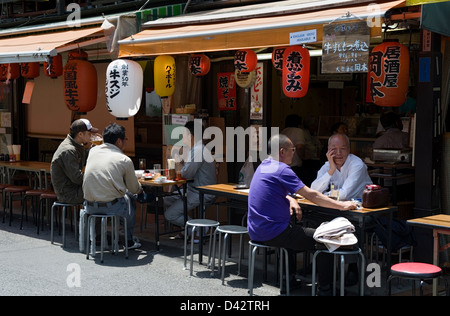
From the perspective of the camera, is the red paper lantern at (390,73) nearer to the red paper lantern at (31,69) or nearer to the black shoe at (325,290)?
the black shoe at (325,290)

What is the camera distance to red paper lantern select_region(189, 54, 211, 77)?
34.4ft

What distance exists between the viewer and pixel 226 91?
11.5 meters

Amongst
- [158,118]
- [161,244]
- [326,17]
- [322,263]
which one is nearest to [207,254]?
[161,244]

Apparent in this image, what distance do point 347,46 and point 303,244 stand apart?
8.05 feet

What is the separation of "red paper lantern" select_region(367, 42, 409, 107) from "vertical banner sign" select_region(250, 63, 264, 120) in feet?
8.90

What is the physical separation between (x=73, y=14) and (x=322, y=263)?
383 inches

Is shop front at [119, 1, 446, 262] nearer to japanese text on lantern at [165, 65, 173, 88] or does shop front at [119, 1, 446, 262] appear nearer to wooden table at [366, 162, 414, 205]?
wooden table at [366, 162, 414, 205]

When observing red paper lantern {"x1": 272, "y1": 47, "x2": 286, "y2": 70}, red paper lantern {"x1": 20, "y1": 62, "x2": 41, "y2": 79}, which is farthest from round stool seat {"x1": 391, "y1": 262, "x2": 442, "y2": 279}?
red paper lantern {"x1": 20, "y1": 62, "x2": 41, "y2": 79}

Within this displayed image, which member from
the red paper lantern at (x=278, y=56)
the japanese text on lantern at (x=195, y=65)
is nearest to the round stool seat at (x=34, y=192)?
the japanese text on lantern at (x=195, y=65)

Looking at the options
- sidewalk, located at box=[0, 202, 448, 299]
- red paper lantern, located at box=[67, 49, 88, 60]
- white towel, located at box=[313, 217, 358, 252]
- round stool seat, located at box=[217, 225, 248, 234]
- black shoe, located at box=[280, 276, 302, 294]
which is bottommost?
sidewalk, located at box=[0, 202, 448, 299]

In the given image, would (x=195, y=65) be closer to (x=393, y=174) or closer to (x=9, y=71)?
(x=393, y=174)

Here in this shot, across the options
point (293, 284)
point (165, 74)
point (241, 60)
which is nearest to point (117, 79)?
point (165, 74)

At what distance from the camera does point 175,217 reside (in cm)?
1028

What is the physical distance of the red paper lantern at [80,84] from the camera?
1153cm
